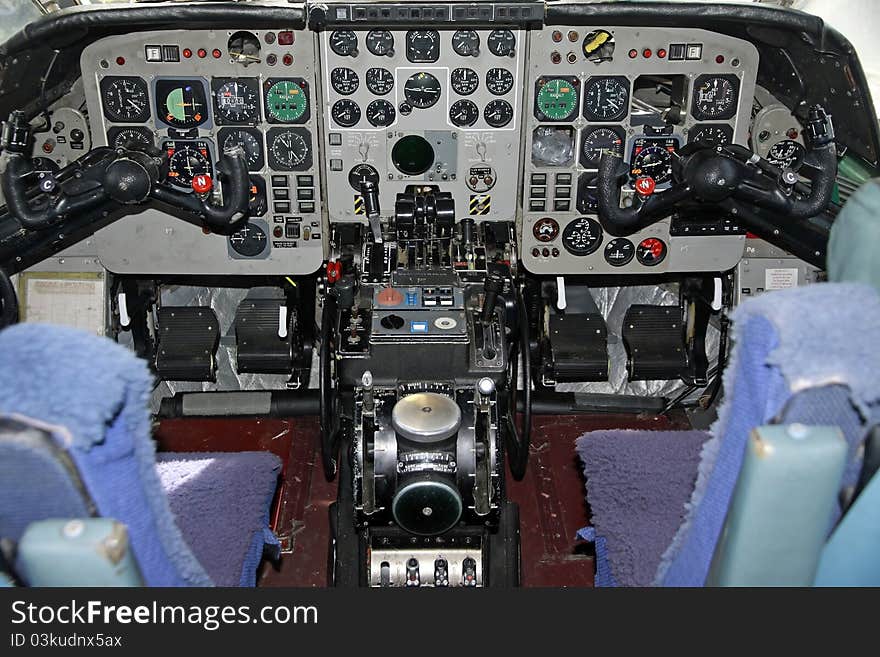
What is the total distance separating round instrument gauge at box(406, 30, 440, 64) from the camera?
395 centimetres

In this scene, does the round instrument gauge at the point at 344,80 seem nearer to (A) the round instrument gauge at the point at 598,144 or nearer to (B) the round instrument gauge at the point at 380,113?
(B) the round instrument gauge at the point at 380,113

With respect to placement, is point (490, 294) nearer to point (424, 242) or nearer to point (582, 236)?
point (424, 242)

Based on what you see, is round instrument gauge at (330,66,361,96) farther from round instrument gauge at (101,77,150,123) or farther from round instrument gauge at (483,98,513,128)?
round instrument gauge at (101,77,150,123)

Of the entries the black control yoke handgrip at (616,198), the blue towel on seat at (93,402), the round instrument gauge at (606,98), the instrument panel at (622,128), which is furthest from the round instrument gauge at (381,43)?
the blue towel on seat at (93,402)

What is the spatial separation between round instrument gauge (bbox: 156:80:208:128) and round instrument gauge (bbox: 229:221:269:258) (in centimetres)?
55

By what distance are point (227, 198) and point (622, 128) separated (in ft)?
6.24

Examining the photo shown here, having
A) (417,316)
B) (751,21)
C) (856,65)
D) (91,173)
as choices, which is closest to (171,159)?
(91,173)

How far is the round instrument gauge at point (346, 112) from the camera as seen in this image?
409cm

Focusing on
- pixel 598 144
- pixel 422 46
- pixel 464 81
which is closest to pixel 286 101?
pixel 422 46

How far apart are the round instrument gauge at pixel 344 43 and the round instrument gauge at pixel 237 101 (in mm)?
402

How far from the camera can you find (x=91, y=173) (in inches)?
136

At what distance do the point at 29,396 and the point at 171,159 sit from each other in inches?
123

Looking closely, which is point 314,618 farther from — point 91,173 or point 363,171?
point 363,171

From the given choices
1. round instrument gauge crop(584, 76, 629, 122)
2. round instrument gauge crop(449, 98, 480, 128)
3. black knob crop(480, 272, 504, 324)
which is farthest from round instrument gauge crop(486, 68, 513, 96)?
black knob crop(480, 272, 504, 324)
